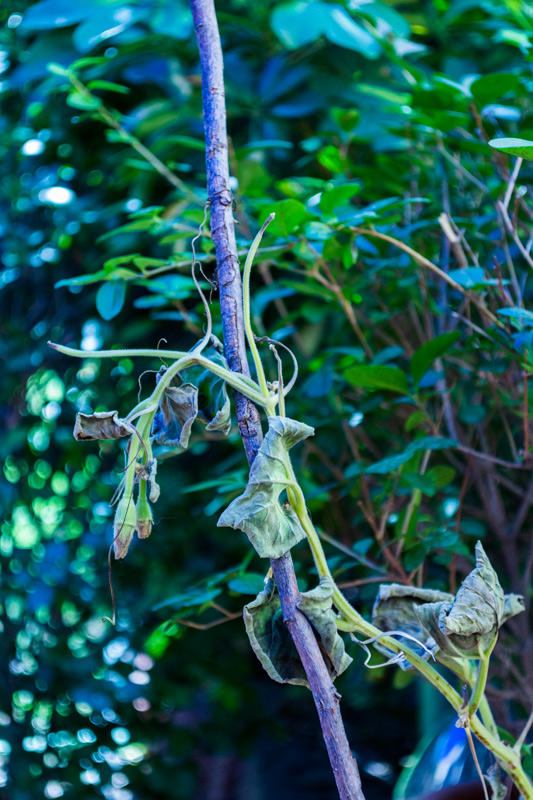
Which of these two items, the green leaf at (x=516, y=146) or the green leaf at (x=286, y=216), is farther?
the green leaf at (x=286, y=216)

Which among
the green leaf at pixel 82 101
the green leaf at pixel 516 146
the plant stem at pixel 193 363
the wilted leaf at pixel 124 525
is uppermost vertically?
the green leaf at pixel 516 146

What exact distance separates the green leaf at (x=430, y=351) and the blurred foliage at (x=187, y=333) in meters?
0.10

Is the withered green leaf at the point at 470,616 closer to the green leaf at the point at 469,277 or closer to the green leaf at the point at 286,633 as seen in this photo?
the green leaf at the point at 286,633

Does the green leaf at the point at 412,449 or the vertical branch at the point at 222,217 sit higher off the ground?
the vertical branch at the point at 222,217

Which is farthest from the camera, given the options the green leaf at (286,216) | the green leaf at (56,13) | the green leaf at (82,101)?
the green leaf at (56,13)

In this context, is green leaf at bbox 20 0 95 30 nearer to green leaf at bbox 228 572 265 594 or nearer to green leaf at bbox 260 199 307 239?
A: green leaf at bbox 260 199 307 239

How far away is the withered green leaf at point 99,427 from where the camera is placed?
9.7 inches

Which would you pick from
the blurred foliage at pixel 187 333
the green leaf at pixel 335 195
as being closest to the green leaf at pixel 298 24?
the blurred foliage at pixel 187 333

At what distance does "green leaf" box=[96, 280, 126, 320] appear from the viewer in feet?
1.47

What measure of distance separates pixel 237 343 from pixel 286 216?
147mm

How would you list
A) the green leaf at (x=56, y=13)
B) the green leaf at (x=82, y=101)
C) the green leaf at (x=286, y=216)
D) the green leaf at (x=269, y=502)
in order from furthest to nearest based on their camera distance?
the green leaf at (x=56, y=13), the green leaf at (x=82, y=101), the green leaf at (x=286, y=216), the green leaf at (x=269, y=502)

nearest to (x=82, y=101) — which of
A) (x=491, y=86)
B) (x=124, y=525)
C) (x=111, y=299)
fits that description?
(x=111, y=299)

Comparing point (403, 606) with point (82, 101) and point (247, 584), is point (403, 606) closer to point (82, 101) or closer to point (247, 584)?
point (247, 584)

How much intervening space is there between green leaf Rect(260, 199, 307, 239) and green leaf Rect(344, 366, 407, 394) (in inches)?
3.5
